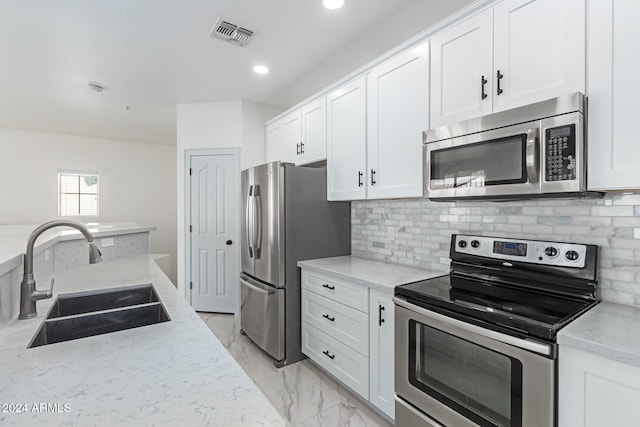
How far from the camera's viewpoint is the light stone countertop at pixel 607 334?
962 mm

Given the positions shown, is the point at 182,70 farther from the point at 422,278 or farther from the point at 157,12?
the point at 422,278

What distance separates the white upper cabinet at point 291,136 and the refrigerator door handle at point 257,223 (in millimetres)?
628

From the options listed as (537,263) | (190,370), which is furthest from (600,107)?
(190,370)

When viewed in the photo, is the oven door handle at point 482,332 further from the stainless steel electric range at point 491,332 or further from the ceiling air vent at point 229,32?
the ceiling air vent at point 229,32

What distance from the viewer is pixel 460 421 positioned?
1.35 metres

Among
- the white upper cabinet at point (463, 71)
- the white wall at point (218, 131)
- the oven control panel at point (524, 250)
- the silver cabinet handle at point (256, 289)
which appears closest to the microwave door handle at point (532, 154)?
the white upper cabinet at point (463, 71)

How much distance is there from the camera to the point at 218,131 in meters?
3.92

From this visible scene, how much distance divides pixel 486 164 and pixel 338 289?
123 cm

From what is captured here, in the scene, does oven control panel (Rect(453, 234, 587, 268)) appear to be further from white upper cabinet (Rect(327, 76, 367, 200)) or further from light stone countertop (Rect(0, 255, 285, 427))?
light stone countertop (Rect(0, 255, 285, 427))

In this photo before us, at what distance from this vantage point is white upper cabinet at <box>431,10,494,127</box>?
5.27 feet

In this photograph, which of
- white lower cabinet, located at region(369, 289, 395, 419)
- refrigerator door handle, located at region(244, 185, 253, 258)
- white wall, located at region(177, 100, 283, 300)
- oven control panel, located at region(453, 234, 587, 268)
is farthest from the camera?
white wall, located at region(177, 100, 283, 300)

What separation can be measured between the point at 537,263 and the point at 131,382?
5.85 ft

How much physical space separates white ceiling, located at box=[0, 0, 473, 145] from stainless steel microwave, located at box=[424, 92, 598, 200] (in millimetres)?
956

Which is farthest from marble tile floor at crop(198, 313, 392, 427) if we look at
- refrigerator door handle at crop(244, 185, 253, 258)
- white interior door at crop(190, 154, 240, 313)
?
white interior door at crop(190, 154, 240, 313)
